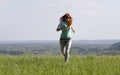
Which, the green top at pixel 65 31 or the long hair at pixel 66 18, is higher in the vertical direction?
the long hair at pixel 66 18

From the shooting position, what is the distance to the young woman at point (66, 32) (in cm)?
1514

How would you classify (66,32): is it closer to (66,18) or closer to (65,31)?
(65,31)

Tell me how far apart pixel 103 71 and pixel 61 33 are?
4521mm

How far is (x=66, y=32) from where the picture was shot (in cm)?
1528

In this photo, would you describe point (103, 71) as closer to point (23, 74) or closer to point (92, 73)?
point (92, 73)

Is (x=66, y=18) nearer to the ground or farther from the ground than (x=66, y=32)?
farther from the ground

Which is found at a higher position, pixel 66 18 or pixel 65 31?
pixel 66 18

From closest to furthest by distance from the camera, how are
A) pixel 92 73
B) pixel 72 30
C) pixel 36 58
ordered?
pixel 92 73 < pixel 72 30 < pixel 36 58

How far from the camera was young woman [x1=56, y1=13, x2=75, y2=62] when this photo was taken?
15.1 meters

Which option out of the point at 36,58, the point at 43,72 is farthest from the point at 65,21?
the point at 43,72

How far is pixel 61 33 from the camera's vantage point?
50.6ft

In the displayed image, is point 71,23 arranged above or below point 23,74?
above

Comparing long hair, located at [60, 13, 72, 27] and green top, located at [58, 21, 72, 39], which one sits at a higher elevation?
long hair, located at [60, 13, 72, 27]

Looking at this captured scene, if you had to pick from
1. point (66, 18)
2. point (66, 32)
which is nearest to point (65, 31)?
point (66, 32)
